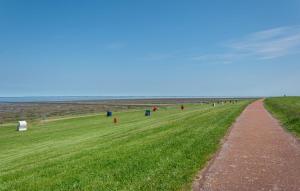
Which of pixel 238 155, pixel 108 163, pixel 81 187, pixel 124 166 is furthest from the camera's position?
pixel 238 155

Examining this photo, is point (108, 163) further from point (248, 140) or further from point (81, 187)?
point (248, 140)

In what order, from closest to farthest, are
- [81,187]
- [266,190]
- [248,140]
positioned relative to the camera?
[266,190]
[81,187]
[248,140]

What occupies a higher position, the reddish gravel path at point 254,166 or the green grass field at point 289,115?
the green grass field at point 289,115

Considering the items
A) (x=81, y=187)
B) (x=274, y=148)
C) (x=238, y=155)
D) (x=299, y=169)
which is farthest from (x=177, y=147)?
(x=81, y=187)

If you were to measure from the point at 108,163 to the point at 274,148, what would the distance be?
6.11m

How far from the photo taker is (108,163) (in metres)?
12.1

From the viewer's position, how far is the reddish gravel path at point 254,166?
903cm

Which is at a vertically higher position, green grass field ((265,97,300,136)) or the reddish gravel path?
green grass field ((265,97,300,136))

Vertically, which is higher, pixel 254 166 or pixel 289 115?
pixel 289 115

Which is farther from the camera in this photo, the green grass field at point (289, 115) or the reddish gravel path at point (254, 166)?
the green grass field at point (289, 115)

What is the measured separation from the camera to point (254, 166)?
11.1 m

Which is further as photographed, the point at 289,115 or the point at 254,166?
the point at 289,115

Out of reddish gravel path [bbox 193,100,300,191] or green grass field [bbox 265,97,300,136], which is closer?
reddish gravel path [bbox 193,100,300,191]

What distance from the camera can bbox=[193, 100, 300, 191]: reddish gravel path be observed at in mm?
9026
